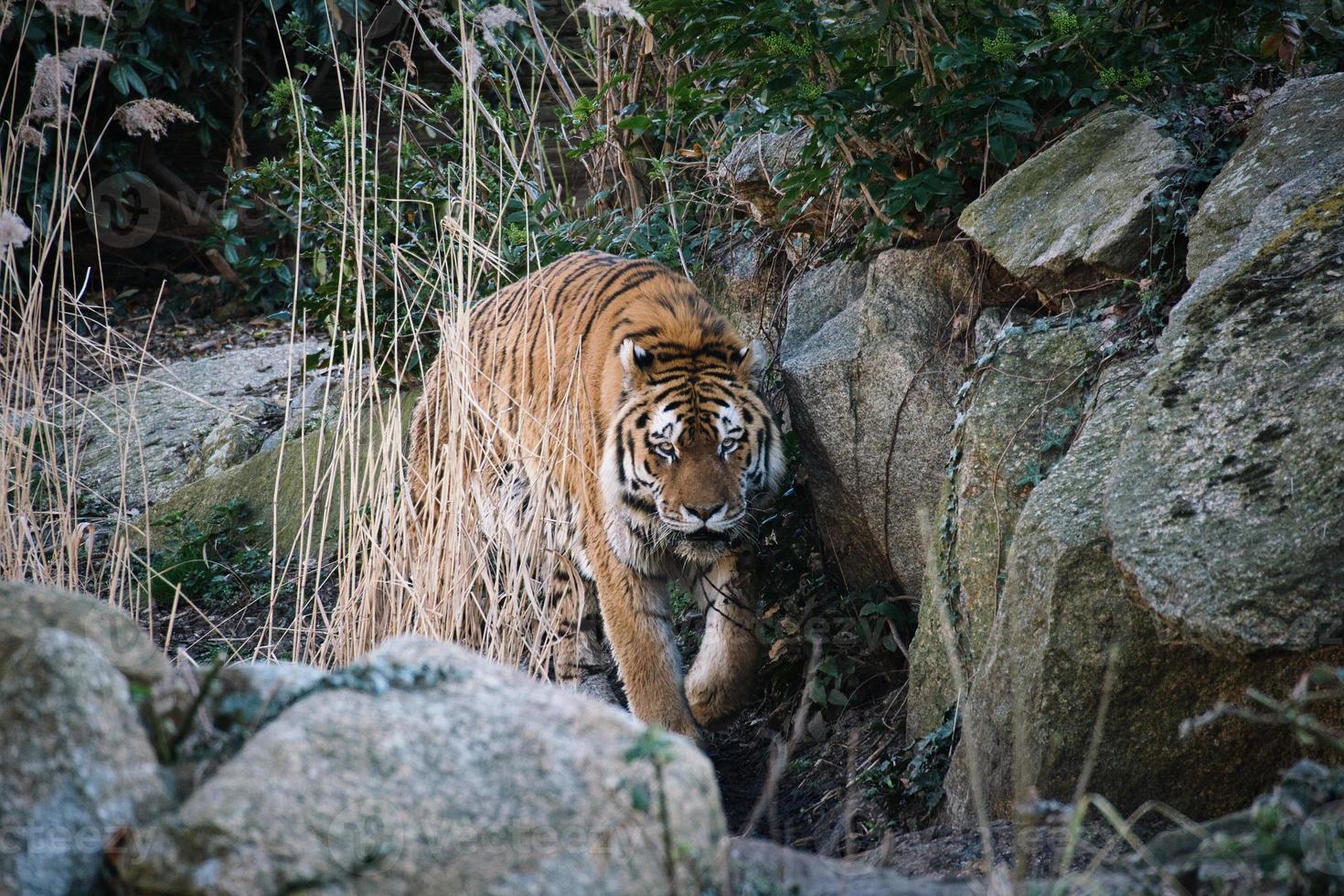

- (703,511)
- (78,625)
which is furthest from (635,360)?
(78,625)

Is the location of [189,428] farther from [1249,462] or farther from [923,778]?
[1249,462]

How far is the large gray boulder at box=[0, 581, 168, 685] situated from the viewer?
1711mm

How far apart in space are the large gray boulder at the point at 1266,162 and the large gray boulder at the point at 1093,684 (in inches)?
20.3

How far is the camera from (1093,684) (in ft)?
9.23

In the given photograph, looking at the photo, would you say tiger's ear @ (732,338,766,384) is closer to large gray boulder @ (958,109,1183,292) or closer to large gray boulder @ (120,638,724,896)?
large gray boulder @ (958,109,1183,292)

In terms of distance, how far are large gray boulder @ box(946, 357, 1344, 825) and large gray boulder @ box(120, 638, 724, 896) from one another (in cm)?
112

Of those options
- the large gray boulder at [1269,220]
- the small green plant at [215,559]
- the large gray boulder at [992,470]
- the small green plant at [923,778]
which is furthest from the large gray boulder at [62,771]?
the small green plant at [215,559]

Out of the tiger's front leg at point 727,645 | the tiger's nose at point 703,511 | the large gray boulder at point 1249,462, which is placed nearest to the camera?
the large gray boulder at point 1249,462

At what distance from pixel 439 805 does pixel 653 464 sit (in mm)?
2767

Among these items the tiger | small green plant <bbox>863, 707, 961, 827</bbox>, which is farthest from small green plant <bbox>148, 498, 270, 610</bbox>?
small green plant <bbox>863, 707, 961, 827</bbox>

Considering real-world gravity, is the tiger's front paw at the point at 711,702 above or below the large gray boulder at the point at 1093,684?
below

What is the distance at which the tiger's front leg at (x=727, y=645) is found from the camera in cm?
452

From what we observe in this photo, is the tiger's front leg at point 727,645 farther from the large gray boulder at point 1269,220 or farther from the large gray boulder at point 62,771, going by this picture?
the large gray boulder at point 62,771

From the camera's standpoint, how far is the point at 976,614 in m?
3.43
